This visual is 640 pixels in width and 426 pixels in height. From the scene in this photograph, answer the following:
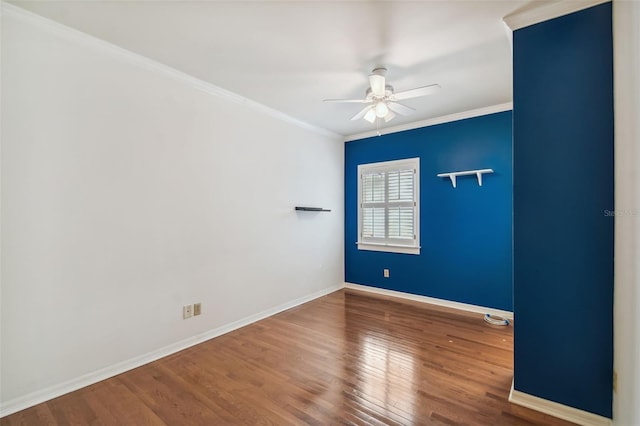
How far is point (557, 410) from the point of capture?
1839 mm

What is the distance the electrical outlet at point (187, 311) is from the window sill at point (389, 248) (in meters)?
2.77

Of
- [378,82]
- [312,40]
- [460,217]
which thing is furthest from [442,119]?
[312,40]

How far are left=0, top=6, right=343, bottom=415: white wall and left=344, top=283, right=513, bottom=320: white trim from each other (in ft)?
5.69

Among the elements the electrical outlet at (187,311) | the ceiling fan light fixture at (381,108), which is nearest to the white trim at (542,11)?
the ceiling fan light fixture at (381,108)

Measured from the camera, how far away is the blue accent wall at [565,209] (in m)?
1.73

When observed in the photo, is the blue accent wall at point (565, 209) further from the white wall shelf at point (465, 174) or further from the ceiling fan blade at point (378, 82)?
the white wall shelf at point (465, 174)

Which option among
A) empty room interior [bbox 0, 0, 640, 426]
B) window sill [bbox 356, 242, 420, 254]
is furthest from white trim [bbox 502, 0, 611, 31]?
window sill [bbox 356, 242, 420, 254]

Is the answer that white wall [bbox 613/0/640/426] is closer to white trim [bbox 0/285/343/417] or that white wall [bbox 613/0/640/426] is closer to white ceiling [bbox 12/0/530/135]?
white ceiling [bbox 12/0/530/135]

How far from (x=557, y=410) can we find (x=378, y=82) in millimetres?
2639

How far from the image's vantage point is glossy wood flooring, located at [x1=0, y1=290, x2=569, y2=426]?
1.82 metres

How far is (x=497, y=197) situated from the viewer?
3594mm

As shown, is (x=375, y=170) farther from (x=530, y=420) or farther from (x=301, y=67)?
(x=530, y=420)

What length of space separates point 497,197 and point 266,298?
10.2 ft

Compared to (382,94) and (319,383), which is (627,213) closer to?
(382,94)
